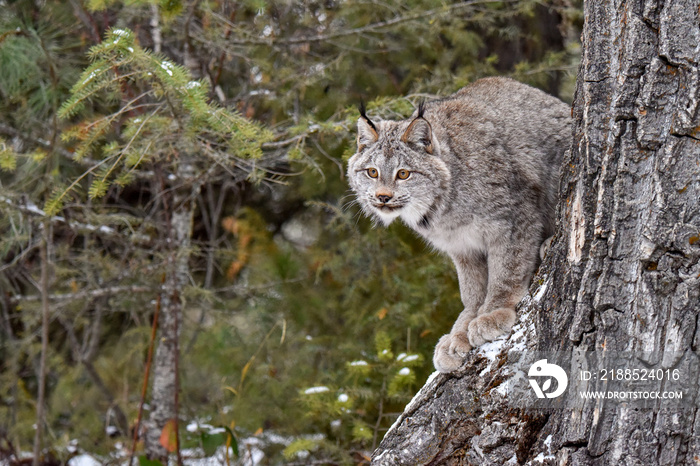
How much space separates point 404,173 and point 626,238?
167 centimetres

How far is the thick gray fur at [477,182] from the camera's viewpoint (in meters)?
3.68

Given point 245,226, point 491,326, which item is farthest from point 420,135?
point 245,226

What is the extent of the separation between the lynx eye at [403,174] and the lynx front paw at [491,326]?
3.31 feet

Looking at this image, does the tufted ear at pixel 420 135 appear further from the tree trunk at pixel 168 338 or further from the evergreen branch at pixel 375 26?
the tree trunk at pixel 168 338

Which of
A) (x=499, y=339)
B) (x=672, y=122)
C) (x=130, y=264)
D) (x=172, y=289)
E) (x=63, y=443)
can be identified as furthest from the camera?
(x=63, y=443)

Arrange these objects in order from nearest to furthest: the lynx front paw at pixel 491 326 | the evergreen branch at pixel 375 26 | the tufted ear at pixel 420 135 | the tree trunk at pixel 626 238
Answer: the tree trunk at pixel 626 238
the lynx front paw at pixel 491 326
the tufted ear at pixel 420 135
the evergreen branch at pixel 375 26

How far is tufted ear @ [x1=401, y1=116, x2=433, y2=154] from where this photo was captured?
3.86 meters

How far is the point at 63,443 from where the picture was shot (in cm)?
668

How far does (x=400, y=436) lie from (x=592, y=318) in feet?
3.98

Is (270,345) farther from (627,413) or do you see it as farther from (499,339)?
(627,413)

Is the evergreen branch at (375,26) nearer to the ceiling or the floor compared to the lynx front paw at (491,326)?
nearer to the ceiling

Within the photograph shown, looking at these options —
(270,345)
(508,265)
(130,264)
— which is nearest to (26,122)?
(130,264)

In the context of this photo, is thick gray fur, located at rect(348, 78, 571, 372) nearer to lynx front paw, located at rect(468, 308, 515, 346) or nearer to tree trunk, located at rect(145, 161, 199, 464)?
lynx front paw, located at rect(468, 308, 515, 346)

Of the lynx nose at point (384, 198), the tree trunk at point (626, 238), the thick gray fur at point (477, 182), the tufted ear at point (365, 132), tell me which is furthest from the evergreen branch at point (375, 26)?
the tree trunk at point (626, 238)
